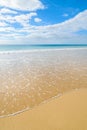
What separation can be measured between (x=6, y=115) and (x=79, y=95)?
9.41 ft

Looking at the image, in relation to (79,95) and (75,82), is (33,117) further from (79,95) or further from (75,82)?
(75,82)

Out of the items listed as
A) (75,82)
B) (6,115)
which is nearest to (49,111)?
(6,115)

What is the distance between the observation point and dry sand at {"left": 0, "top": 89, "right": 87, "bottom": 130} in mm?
3645

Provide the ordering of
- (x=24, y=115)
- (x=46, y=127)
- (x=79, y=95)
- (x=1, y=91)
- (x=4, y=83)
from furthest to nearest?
1. (x=4, y=83)
2. (x=1, y=91)
3. (x=79, y=95)
4. (x=24, y=115)
5. (x=46, y=127)

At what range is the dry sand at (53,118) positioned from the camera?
364 cm

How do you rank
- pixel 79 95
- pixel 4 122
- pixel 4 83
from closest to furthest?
Answer: pixel 4 122, pixel 79 95, pixel 4 83

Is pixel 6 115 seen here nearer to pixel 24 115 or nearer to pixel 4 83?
A: pixel 24 115

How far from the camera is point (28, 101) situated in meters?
5.37

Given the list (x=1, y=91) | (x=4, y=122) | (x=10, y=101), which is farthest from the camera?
(x=1, y=91)

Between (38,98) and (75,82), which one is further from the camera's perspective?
(75,82)

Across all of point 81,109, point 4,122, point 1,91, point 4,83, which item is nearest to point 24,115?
point 4,122

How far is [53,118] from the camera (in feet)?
13.0

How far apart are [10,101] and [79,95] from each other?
8.71 ft

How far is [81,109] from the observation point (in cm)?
441
